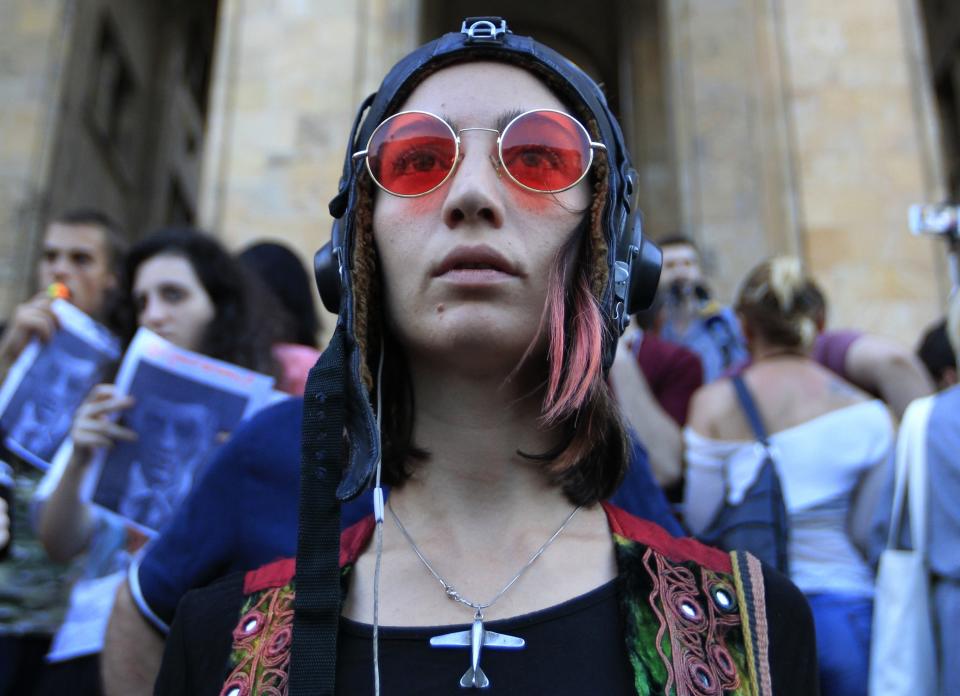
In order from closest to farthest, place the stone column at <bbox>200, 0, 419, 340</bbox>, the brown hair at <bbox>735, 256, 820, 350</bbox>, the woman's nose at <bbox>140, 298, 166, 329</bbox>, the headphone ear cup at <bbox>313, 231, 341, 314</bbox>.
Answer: the headphone ear cup at <bbox>313, 231, 341, 314</bbox> → the woman's nose at <bbox>140, 298, 166, 329</bbox> → the brown hair at <bbox>735, 256, 820, 350</bbox> → the stone column at <bbox>200, 0, 419, 340</bbox>

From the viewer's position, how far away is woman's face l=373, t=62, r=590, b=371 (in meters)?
1.56

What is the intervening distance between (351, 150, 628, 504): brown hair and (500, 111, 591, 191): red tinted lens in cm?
8

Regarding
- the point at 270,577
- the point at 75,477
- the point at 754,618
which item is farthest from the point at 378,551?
the point at 75,477

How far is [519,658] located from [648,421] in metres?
2.11

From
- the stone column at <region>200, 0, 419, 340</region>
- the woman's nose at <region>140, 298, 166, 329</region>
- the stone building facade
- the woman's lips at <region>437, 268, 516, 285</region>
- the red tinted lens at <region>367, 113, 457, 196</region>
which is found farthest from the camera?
the stone column at <region>200, 0, 419, 340</region>

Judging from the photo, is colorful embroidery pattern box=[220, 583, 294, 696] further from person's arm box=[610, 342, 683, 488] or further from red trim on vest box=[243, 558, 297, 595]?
person's arm box=[610, 342, 683, 488]

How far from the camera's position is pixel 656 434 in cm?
Result: 345

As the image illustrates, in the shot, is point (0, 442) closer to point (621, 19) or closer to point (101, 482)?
point (101, 482)

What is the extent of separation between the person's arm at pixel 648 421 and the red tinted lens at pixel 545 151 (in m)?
1.68

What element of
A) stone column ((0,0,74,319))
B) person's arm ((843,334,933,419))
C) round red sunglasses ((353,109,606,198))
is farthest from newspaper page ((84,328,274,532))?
stone column ((0,0,74,319))

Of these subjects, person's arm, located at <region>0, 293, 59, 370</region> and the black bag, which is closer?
the black bag

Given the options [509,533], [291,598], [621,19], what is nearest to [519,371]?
[509,533]

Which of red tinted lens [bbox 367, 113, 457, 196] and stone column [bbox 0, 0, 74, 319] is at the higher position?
stone column [bbox 0, 0, 74, 319]

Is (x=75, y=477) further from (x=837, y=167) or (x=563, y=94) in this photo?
(x=837, y=167)
